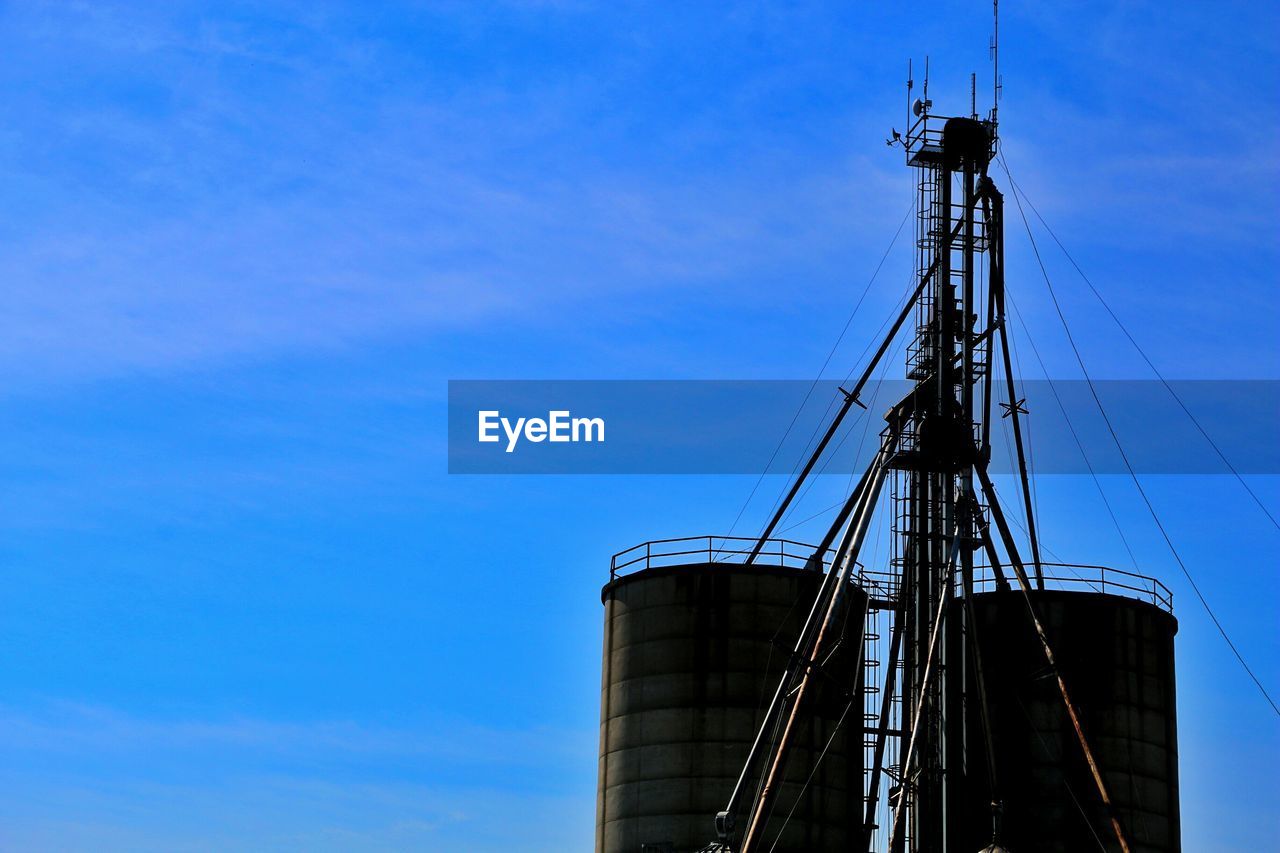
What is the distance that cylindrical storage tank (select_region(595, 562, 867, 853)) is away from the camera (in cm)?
4275

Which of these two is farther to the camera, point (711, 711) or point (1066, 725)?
point (1066, 725)

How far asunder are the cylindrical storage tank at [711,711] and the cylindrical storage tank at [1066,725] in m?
2.74

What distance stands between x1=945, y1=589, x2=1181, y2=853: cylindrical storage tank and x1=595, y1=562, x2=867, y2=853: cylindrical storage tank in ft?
9.00

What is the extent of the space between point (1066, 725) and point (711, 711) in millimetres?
8313

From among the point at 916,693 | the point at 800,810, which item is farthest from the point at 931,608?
the point at 800,810

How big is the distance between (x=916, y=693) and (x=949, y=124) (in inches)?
564

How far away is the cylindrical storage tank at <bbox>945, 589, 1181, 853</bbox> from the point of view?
43.3 metres

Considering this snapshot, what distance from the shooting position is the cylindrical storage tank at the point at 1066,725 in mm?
43312

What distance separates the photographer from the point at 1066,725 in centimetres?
4409

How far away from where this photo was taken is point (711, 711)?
43.3m

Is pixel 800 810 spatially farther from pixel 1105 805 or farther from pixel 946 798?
pixel 1105 805

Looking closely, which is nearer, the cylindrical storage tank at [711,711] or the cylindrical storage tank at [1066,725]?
the cylindrical storage tank at [711,711]

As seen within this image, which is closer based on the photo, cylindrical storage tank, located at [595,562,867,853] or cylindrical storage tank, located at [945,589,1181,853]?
cylindrical storage tank, located at [595,562,867,853]

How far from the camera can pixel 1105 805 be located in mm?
39750
